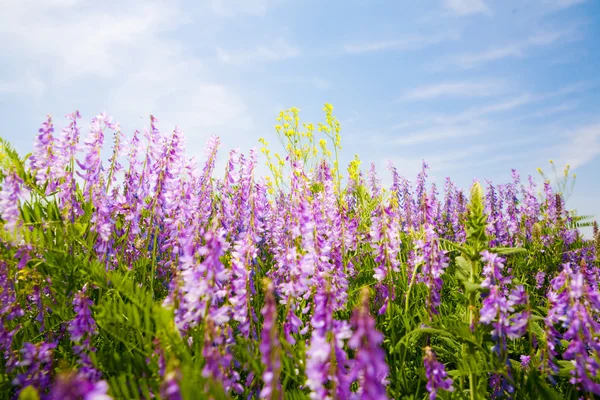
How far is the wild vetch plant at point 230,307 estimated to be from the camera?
1.25 meters

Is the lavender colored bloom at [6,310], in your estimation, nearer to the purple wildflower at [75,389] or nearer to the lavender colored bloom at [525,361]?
the purple wildflower at [75,389]

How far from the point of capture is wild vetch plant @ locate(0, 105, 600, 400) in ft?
4.11

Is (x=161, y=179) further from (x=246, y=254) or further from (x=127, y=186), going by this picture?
(x=246, y=254)

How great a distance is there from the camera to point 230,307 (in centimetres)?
157

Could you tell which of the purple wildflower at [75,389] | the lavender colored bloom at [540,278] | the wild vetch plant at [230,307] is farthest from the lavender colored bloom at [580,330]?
the lavender colored bloom at [540,278]

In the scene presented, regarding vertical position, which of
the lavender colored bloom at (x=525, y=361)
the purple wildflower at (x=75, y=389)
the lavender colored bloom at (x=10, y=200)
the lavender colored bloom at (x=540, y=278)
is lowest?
the lavender colored bloom at (x=525, y=361)

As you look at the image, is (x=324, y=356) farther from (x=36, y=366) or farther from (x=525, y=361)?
(x=525, y=361)

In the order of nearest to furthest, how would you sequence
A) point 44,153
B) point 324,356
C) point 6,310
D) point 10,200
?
point 324,356
point 6,310
point 10,200
point 44,153

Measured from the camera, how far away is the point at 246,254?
207 cm

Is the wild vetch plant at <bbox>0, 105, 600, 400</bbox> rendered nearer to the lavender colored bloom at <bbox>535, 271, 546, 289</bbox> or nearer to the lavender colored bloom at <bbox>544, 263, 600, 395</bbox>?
the lavender colored bloom at <bbox>544, 263, 600, 395</bbox>

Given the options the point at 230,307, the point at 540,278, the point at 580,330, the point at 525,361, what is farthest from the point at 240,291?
the point at 540,278

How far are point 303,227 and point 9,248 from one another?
1.55 metres

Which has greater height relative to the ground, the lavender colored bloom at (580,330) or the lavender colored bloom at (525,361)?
the lavender colored bloom at (580,330)

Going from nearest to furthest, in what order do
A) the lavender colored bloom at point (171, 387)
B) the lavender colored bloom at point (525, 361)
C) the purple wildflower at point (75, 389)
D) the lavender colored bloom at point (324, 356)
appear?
the purple wildflower at point (75, 389) < the lavender colored bloom at point (171, 387) < the lavender colored bloom at point (324, 356) < the lavender colored bloom at point (525, 361)
